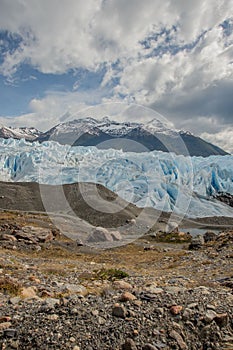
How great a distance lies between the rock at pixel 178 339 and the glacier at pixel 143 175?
192 feet

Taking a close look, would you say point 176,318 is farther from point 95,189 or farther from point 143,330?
point 95,189

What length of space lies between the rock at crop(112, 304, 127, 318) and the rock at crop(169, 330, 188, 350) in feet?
2.86

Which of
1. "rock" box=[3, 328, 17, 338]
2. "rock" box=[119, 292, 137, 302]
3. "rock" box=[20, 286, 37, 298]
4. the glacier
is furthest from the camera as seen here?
the glacier

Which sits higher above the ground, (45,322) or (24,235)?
(45,322)

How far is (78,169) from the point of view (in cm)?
7431

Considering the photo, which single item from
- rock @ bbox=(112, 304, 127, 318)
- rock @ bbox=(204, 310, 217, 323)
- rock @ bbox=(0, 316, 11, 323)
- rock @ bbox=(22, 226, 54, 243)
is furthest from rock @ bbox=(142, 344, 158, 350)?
rock @ bbox=(22, 226, 54, 243)

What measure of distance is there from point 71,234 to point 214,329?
32.0m

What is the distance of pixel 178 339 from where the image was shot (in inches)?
191

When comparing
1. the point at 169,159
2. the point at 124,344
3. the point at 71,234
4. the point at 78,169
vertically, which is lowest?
the point at 71,234

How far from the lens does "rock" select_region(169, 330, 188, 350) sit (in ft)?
15.6

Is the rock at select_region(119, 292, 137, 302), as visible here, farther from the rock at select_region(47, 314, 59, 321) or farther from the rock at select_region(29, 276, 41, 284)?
the rock at select_region(29, 276, 41, 284)

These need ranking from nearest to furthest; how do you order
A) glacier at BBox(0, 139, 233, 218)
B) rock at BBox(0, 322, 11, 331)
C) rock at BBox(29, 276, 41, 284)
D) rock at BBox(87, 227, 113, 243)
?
rock at BBox(0, 322, 11, 331), rock at BBox(29, 276, 41, 284), rock at BBox(87, 227, 113, 243), glacier at BBox(0, 139, 233, 218)

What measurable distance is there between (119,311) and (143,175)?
220 ft

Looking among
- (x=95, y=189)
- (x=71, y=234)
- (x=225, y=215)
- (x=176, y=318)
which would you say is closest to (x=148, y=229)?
(x=71, y=234)
